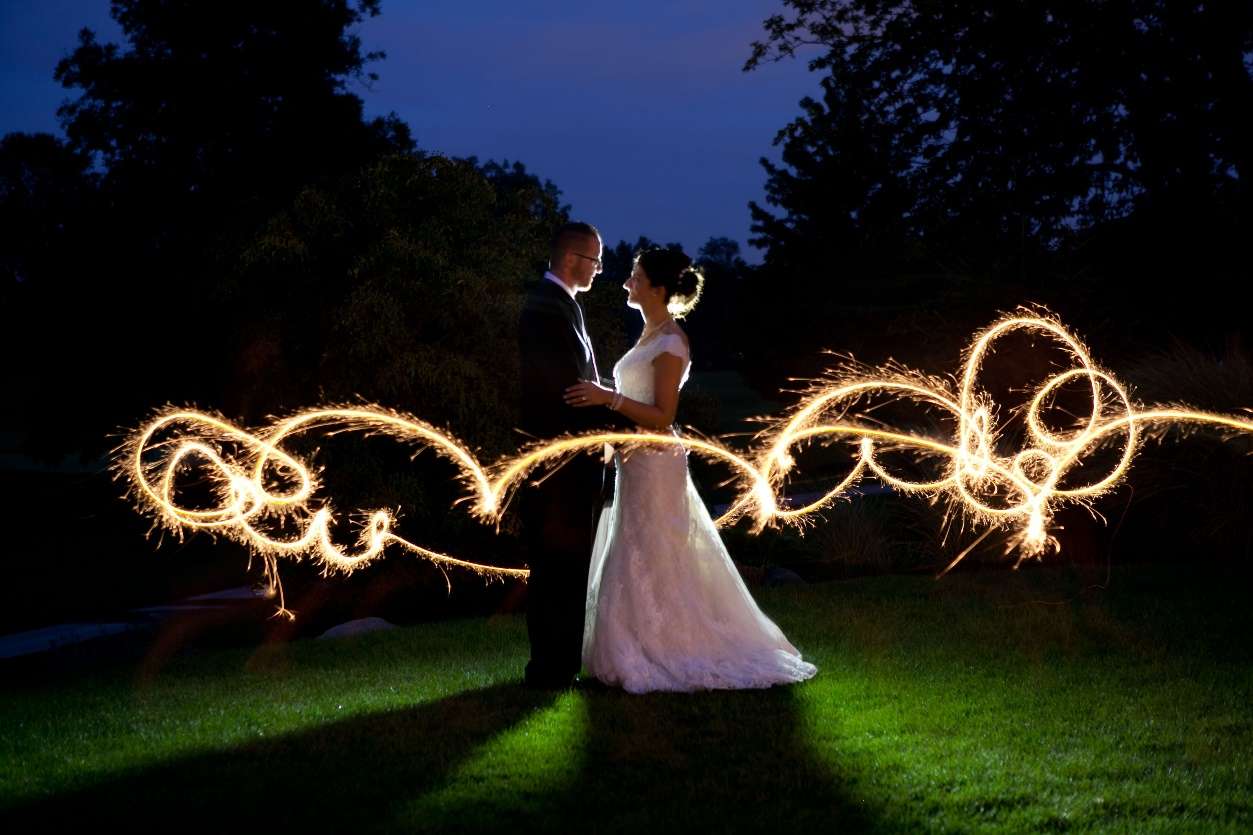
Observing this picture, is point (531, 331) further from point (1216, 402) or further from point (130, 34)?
point (130, 34)

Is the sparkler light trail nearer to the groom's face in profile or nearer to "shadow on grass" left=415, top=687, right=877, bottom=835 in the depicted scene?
the groom's face in profile

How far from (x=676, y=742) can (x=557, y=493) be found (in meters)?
1.72

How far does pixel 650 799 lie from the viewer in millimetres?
5352

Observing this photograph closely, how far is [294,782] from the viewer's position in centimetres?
563

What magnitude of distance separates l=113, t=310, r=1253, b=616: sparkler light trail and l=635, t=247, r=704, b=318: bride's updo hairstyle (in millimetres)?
832

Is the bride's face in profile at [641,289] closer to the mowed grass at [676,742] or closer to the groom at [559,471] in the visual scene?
the groom at [559,471]

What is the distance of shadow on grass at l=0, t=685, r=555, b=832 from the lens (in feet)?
16.8

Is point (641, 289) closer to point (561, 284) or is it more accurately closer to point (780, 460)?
point (561, 284)

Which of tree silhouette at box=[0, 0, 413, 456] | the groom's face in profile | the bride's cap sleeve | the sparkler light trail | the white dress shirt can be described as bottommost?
the sparkler light trail

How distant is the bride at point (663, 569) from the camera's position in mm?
7387

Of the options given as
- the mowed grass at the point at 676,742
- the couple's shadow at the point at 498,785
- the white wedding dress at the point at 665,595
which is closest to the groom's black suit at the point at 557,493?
the white wedding dress at the point at 665,595

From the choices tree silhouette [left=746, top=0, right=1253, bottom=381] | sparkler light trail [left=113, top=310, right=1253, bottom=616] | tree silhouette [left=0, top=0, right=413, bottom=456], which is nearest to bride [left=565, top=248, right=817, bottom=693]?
sparkler light trail [left=113, top=310, right=1253, bottom=616]

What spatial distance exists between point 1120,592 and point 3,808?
29.1 feet

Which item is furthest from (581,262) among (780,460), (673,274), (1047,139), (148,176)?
(1047,139)
